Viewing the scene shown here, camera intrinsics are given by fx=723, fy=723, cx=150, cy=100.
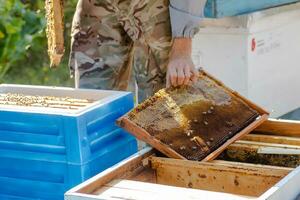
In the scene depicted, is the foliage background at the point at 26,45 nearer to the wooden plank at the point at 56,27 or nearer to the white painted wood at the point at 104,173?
the wooden plank at the point at 56,27

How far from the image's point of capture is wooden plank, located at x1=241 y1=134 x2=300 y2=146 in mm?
2490

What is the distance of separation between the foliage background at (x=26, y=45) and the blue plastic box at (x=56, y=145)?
9.08 feet

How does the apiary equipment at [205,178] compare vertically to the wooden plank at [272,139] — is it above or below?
below

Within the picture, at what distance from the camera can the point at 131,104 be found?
257 centimetres

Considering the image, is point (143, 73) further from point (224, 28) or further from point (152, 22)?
point (224, 28)

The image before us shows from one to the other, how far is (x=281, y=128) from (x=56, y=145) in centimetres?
82

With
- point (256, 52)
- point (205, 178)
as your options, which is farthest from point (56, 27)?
point (256, 52)

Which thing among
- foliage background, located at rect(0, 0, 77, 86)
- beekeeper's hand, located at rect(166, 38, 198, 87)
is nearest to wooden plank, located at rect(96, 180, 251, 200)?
beekeeper's hand, located at rect(166, 38, 198, 87)

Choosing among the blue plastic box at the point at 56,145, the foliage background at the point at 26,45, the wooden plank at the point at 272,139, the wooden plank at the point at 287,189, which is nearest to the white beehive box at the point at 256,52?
the wooden plank at the point at 272,139

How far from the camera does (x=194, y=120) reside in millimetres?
2525

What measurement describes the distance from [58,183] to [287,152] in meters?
0.76

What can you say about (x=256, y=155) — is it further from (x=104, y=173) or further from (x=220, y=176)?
(x=104, y=173)

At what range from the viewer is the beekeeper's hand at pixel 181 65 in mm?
2557

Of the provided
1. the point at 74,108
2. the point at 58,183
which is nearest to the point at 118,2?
the point at 74,108
